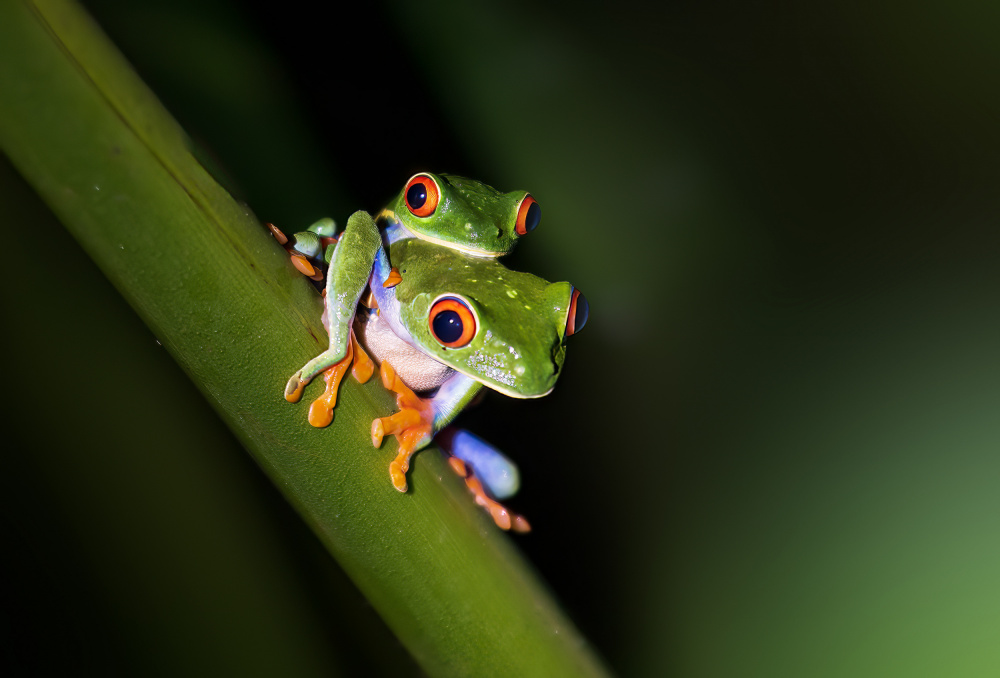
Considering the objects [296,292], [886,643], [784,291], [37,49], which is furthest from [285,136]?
[784,291]

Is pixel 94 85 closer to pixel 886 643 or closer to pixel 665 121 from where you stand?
pixel 886 643

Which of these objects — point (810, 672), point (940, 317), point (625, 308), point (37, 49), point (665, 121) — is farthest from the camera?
point (625, 308)

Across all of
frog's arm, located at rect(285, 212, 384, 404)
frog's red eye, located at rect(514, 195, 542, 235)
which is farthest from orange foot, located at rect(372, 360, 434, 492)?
frog's red eye, located at rect(514, 195, 542, 235)

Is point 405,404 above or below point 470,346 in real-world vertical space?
below

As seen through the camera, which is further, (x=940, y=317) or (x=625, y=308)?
(x=625, y=308)

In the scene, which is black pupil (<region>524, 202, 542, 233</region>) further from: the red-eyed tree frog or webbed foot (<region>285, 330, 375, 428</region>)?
webbed foot (<region>285, 330, 375, 428</region>)

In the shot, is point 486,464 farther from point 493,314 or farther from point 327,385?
point 327,385
